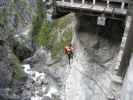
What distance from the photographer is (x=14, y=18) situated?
12.7 metres

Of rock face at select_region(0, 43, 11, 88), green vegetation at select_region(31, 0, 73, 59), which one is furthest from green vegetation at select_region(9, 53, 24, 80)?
green vegetation at select_region(31, 0, 73, 59)

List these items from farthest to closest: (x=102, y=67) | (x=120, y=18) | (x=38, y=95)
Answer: (x=38, y=95), (x=102, y=67), (x=120, y=18)

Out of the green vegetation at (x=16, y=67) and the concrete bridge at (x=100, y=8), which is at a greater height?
the concrete bridge at (x=100, y=8)

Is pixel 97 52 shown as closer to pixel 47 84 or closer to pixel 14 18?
pixel 47 84

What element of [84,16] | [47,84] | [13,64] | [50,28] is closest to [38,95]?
[47,84]

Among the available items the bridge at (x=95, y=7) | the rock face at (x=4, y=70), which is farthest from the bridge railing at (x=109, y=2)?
the rock face at (x=4, y=70)

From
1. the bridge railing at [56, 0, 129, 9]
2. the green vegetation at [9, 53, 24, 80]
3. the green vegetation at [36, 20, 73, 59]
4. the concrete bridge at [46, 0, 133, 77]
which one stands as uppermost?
the bridge railing at [56, 0, 129, 9]

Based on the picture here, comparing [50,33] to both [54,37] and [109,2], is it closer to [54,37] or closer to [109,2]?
[54,37]

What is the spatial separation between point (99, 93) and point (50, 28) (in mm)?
4205

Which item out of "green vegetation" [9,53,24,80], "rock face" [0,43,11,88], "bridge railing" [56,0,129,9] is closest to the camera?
"bridge railing" [56,0,129,9]

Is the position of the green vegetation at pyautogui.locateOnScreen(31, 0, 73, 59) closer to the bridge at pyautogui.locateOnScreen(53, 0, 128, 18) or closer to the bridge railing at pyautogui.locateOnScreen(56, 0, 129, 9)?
the bridge at pyautogui.locateOnScreen(53, 0, 128, 18)

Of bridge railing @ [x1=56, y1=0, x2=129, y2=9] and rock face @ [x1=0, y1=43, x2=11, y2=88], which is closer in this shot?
bridge railing @ [x1=56, y1=0, x2=129, y2=9]

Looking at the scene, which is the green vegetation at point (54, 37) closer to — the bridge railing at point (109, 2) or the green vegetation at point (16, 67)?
the green vegetation at point (16, 67)

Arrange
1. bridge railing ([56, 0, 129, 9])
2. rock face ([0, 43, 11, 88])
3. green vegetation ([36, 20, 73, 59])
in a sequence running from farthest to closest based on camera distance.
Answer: rock face ([0, 43, 11, 88]) < green vegetation ([36, 20, 73, 59]) < bridge railing ([56, 0, 129, 9])
